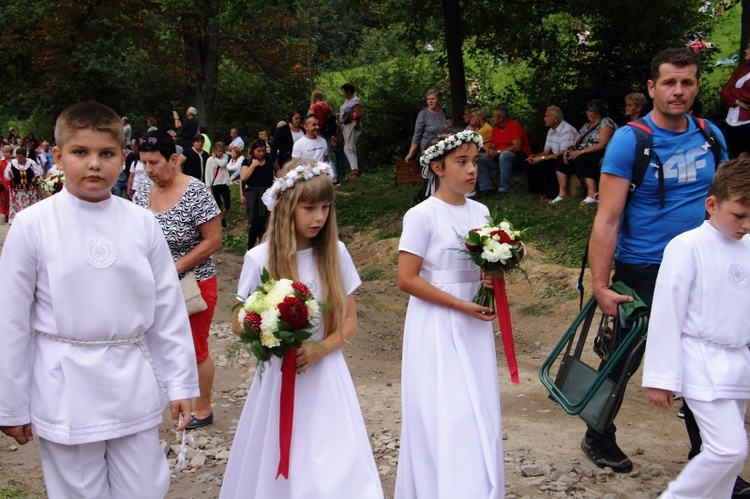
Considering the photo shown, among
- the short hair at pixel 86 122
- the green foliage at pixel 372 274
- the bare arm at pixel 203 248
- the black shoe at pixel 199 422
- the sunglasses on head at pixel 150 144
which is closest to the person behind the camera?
the short hair at pixel 86 122

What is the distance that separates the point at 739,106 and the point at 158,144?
24.5 feet

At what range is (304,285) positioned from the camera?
4.33m

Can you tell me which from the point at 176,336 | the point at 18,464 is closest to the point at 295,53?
the point at 18,464

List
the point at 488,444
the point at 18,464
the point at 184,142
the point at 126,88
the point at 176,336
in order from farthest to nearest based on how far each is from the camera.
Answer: the point at 126,88 < the point at 184,142 < the point at 18,464 < the point at 488,444 < the point at 176,336

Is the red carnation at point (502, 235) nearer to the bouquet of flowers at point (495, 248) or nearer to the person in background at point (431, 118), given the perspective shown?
the bouquet of flowers at point (495, 248)

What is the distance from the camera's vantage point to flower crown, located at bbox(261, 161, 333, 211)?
4762mm

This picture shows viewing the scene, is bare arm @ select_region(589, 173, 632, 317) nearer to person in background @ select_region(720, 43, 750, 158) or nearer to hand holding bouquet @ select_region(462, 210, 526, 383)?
hand holding bouquet @ select_region(462, 210, 526, 383)

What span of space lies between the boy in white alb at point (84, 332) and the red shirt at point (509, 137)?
42.8 ft

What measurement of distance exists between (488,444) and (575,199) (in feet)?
34.4

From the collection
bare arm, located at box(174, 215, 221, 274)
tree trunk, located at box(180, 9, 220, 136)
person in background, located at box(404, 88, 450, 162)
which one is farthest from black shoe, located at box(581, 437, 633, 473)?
tree trunk, located at box(180, 9, 220, 136)

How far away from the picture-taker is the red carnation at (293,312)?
163 inches

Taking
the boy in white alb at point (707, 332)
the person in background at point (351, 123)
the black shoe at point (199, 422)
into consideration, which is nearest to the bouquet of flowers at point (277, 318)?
the boy in white alb at point (707, 332)

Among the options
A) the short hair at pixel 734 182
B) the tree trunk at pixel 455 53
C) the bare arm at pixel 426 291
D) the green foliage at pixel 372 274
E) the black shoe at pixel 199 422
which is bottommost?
the black shoe at pixel 199 422

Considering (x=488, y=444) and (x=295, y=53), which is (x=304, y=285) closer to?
(x=488, y=444)
